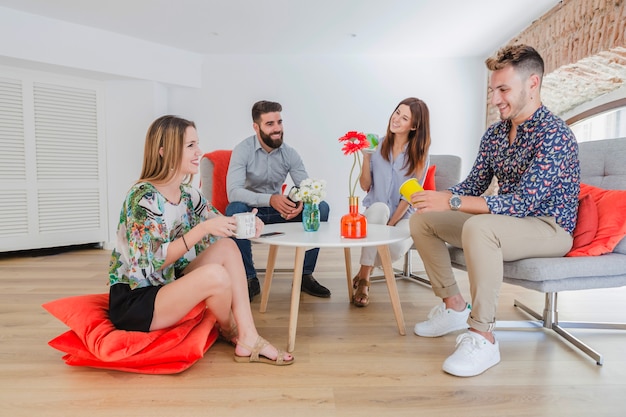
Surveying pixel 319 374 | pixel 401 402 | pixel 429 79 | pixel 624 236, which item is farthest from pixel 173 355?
pixel 429 79

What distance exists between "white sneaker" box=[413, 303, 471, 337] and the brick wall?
2.14m

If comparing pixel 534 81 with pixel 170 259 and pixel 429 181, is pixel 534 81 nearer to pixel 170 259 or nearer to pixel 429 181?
pixel 429 181

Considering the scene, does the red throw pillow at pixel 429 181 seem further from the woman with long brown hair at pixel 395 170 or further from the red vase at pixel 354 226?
the red vase at pixel 354 226

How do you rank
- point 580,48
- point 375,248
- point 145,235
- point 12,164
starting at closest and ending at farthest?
point 145,235 < point 375,248 < point 580,48 < point 12,164

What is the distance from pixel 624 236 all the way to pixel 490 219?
0.57 m

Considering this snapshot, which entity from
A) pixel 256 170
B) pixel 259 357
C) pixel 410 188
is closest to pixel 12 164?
pixel 256 170

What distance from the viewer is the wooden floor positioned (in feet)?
4.33

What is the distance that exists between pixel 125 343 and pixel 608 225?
1.86 metres

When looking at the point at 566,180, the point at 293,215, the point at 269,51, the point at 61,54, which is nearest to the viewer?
the point at 566,180

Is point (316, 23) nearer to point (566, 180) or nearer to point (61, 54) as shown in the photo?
point (61, 54)

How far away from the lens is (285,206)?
251 cm

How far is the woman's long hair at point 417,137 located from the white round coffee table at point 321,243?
0.46 m

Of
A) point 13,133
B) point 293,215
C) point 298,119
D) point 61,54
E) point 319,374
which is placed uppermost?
point 61,54

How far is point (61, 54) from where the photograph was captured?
3820mm
